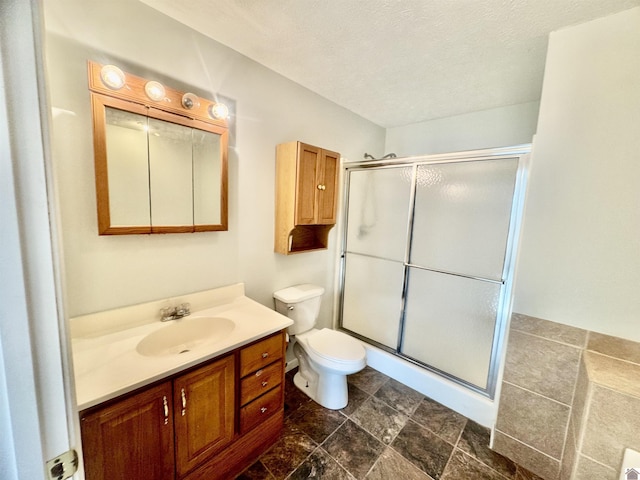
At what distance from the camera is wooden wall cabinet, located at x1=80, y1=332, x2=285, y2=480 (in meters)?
0.93

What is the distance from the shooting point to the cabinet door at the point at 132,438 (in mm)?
894

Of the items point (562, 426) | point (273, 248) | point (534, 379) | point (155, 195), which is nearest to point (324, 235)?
point (273, 248)

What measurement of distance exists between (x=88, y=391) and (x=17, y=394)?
0.68m

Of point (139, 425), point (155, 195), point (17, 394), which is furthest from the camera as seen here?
point (155, 195)

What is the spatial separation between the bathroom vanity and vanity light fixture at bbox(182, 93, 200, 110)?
107 centimetres

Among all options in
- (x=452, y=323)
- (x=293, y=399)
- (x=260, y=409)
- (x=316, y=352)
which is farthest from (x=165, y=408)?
(x=452, y=323)

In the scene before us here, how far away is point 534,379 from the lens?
1.42 m

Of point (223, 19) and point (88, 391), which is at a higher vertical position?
point (223, 19)

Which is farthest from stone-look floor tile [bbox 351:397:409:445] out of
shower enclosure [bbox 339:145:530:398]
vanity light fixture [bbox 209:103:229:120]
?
vanity light fixture [bbox 209:103:229:120]

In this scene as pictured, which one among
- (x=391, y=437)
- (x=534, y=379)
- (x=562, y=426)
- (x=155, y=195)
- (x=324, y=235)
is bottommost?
(x=391, y=437)

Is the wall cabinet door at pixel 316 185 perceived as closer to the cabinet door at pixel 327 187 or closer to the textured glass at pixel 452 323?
the cabinet door at pixel 327 187

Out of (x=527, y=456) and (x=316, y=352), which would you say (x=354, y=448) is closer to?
(x=316, y=352)

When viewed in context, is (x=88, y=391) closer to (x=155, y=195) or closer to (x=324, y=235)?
(x=155, y=195)

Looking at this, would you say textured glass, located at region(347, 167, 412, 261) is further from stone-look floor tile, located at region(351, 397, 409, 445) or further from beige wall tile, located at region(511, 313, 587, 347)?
stone-look floor tile, located at region(351, 397, 409, 445)
